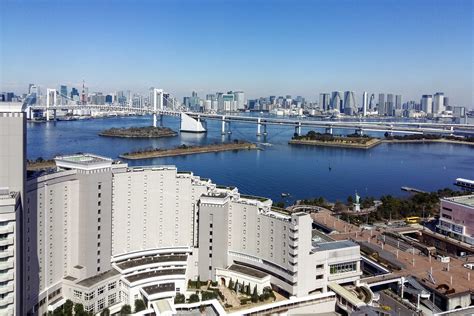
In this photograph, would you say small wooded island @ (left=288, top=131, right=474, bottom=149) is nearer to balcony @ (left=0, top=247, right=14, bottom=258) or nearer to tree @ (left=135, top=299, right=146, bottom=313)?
tree @ (left=135, top=299, right=146, bottom=313)

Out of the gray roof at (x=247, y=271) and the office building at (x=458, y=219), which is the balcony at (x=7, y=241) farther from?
the office building at (x=458, y=219)

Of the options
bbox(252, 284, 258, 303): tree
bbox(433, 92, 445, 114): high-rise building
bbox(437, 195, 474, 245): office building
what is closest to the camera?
bbox(252, 284, 258, 303): tree

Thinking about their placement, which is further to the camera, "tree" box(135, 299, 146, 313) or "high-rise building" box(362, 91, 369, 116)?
"high-rise building" box(362, 91, 369, 116)

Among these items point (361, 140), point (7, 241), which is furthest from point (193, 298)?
point (361, 140)

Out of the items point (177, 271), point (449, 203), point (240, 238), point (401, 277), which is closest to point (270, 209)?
point (240, 238)

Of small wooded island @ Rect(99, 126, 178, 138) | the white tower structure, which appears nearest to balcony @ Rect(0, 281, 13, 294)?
small wooded island @ Rect(99, 126, 178, 138)

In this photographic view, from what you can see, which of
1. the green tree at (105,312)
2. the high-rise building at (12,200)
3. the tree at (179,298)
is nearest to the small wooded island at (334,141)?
the tree at (179,298)

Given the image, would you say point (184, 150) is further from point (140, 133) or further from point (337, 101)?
point (337, 101)
